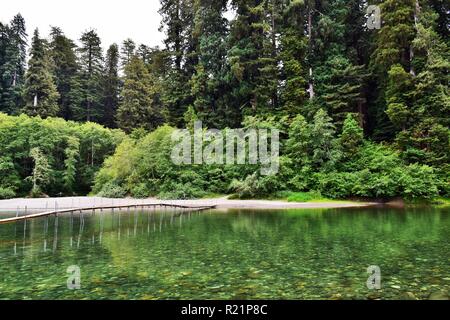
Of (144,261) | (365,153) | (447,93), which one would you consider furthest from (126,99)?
(144,261)

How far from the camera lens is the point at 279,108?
136 feet

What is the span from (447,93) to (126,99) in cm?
4464

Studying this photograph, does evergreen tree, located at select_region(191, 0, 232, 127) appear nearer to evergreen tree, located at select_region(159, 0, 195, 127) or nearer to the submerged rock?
evergreen tree, located at select_region(159, 0, 195, 127)

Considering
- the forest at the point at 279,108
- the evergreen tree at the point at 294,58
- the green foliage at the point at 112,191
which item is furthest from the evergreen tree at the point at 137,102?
the evergreen tree at the point at 294,58

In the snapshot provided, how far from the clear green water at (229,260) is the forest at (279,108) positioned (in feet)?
53.2

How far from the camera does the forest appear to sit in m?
33.6

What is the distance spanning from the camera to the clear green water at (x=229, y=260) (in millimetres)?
7590

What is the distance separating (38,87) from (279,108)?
3758cm

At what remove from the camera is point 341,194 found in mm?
32438

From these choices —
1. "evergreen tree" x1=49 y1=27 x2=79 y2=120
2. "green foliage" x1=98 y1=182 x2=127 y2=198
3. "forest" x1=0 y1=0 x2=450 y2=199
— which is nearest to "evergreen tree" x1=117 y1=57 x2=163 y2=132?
"forest" x1=0 y1=0 x2=450 y2=199

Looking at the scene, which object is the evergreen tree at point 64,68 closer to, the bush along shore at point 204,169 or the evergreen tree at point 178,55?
the bush along shore at point 204,169

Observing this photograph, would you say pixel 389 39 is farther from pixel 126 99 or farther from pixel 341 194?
pixel 126 99

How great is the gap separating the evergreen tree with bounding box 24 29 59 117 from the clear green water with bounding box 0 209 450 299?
131 ft

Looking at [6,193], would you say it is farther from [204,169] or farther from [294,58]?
[294,58]
